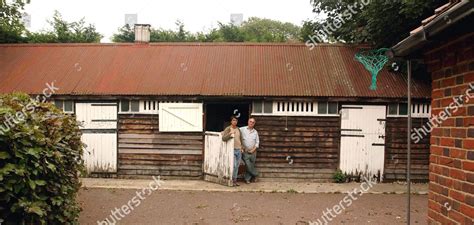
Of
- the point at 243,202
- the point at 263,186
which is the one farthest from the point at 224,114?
the point at 243,202

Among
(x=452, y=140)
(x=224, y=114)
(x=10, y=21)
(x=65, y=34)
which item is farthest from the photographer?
(x=65, y=34)

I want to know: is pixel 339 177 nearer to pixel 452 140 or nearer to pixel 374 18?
pixel 374 18

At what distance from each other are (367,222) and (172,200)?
4.18 m

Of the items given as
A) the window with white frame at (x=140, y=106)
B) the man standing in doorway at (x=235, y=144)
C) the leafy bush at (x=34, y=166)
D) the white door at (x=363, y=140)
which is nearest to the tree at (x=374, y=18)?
the white door at (x=363, y=140)

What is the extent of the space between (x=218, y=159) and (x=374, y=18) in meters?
5.83

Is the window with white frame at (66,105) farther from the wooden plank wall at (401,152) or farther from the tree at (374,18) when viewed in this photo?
the wooden plank wall at (401,152)

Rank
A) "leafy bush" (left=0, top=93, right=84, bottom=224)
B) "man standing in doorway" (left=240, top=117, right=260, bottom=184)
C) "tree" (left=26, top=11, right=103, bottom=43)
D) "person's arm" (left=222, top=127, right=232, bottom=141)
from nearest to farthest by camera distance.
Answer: "leafy bush" (left=0, top=93, right=84, bottom=224) → "person's arm" (left=222, top=127, right=232, bottom=141) → "man standing in doorway" (left=240, top=117, right=260, bottom=184) → "tree" (left=26, top=11, right=103, bottom=43)

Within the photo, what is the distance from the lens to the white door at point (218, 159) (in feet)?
32.5

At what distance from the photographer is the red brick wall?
2.93 meters

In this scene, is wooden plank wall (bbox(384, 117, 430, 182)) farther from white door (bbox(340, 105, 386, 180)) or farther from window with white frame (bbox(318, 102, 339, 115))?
window with white frame (bbox(318, 102, 339, 115))

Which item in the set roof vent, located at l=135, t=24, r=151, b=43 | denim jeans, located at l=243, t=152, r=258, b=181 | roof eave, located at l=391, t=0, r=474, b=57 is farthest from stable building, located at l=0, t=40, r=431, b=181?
roof eave, located at l=391, t=0, r=474, b=57

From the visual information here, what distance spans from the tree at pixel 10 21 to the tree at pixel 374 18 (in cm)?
1330

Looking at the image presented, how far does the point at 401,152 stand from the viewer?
1062 cm

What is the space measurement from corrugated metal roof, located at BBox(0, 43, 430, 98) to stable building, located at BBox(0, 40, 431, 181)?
6cm
